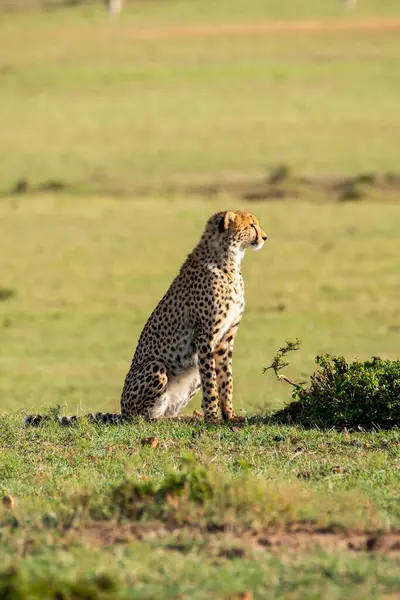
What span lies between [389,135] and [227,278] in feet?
90.0

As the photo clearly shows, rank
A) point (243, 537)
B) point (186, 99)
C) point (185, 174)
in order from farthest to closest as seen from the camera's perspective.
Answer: point (186, 99) → point (185, 174) → point (243, 537)

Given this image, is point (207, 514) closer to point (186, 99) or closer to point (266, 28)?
point (186, 99)

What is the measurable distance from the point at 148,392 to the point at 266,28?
50.0 meters

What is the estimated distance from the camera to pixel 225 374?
8.47m

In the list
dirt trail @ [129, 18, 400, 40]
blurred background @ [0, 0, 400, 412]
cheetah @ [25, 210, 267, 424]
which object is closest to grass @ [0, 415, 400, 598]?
cheetah @ [25, 210, 267, 424]

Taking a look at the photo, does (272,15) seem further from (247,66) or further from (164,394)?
(164,394)

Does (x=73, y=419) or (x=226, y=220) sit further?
(x=226, y=220)

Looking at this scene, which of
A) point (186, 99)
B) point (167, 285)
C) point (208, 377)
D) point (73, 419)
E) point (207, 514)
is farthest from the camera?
point (186, 99)

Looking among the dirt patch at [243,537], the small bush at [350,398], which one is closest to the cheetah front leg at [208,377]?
the small bush at [350,398]

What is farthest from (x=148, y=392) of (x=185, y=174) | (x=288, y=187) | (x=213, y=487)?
(x=185, y=174)

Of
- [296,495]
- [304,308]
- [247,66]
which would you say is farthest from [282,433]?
[247,66]

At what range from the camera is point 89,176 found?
31.4 meters

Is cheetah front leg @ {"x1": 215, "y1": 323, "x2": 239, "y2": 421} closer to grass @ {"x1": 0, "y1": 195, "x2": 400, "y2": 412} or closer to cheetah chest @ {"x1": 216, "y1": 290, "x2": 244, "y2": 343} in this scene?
cheetah chest @ {"x1": 216, "y1": 290, "x2": 244, "y2": 343}

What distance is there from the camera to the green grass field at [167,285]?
4.94 metres
